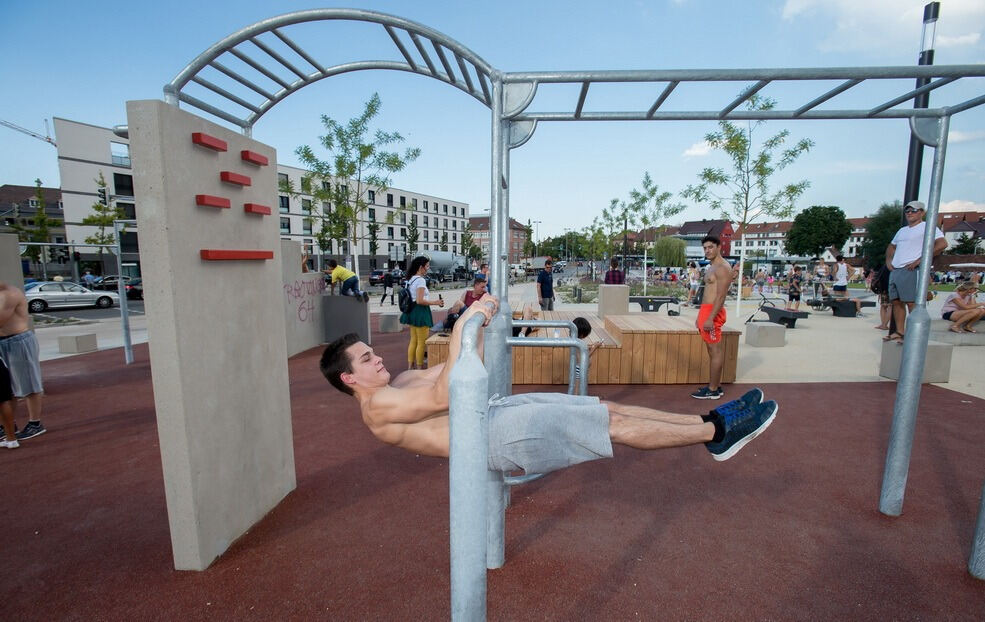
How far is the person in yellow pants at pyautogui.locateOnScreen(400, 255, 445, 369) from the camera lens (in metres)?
6.44

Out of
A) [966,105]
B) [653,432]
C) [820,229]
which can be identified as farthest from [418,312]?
[820,229]

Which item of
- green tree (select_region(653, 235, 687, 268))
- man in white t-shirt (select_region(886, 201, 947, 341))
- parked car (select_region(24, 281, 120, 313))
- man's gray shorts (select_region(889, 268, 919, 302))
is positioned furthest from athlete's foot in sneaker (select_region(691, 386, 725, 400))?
green tree (select_region(653, 235, 687, 268))

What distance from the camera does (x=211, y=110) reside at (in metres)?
2.99

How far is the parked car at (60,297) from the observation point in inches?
680

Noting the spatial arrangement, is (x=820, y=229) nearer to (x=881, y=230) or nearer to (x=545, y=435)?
(x=881, y=230)

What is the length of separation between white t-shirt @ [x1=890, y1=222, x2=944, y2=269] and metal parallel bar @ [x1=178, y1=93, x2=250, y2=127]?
244 inches

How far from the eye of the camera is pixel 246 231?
118 inches

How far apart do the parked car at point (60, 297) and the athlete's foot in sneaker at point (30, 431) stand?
16798 millimetres

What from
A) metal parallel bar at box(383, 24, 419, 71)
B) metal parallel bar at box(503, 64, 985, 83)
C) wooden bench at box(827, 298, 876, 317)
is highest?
metal parallel bar at box(383, 24, 419, 71)

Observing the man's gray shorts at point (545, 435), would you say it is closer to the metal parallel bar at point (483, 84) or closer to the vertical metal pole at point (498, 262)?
the vertical metal pole at point (498, 262)

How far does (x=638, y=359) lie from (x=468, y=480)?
5.71 meters

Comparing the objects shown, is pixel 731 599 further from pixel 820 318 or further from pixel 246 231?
pixel 820 318

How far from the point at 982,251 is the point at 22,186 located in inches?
5114

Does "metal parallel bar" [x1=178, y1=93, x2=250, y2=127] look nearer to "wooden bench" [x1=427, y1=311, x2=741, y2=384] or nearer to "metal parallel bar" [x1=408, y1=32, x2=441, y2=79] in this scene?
"metal parallel bar" [x1=408, y1=32, x2=441, y2=79]
